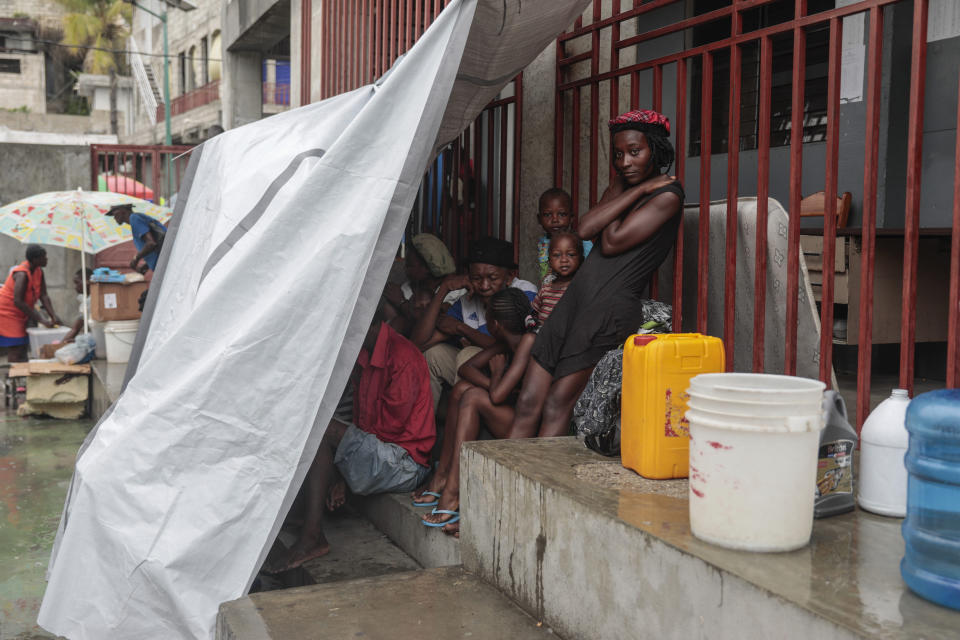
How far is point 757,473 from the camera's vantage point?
1.68 meters

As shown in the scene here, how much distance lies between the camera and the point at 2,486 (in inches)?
210

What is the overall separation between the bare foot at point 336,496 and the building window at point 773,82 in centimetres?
432

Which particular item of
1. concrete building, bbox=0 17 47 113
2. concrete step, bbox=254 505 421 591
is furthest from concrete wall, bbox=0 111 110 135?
concrete step, bbox=254 505 421 591

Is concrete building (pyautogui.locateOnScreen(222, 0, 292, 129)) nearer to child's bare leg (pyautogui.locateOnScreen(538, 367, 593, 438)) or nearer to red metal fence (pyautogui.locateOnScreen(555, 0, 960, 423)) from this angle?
red metal fence (pyautogui.locateOnScreen(555, 0, 960, 423))

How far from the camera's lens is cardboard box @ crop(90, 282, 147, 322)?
821cm

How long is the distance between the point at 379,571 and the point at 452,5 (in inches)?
86.6

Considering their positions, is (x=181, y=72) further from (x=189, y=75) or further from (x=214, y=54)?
(x=214, y=54)

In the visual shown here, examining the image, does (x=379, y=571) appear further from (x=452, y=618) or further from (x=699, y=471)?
(x=699, y=471)

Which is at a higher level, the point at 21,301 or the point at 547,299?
the point at 547,299

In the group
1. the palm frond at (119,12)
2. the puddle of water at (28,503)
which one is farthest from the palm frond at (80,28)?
the puddle of water at (28,503)

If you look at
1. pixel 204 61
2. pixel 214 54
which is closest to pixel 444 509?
pixel 214 54

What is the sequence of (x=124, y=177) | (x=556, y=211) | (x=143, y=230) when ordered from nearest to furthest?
1. (x=556, y=211)
2. (x=143, y=230)
3. (x=124, y=177)

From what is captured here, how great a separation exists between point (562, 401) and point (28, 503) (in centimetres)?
367

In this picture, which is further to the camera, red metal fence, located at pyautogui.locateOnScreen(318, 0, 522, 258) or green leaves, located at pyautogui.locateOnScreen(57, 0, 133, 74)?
green leaves, located at pyautogui.locateOnScreen(57, 0, 133, 74)
